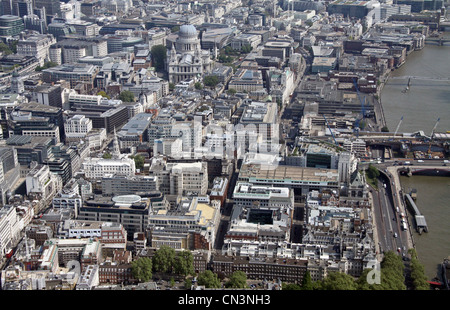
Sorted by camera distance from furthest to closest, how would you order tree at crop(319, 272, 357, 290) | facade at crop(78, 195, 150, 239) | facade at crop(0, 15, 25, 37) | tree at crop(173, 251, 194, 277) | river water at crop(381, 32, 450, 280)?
1. facade at crop(0, 15, 25, 37)
2. river water at crop(381, 32, 450, 280)
3. facade at crop(78, 195, 150, 239)
4. tree at crop(173, 251, 194, 277)
5. tree at crop(319, 272, 357, 290)

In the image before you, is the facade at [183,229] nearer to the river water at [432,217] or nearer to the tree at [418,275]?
the tree at [418,275]

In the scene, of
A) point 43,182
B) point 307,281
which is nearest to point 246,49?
point 43,182

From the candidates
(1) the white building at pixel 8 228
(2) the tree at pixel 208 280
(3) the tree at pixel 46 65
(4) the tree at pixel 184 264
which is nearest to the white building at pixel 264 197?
(4) the tree at pixel 184 264

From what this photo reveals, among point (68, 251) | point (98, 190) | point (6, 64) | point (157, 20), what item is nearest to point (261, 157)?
point (98, 190)

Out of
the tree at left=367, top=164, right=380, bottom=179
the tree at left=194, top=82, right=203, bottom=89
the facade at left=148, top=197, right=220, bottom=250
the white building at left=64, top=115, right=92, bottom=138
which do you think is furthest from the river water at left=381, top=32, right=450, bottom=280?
the white building at left=64, top=115, right=92, bottom=138

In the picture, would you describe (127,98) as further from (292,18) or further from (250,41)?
(292,18)

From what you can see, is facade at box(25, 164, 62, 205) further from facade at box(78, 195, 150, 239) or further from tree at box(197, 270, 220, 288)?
tree at box(197, 270, 220, 288)
